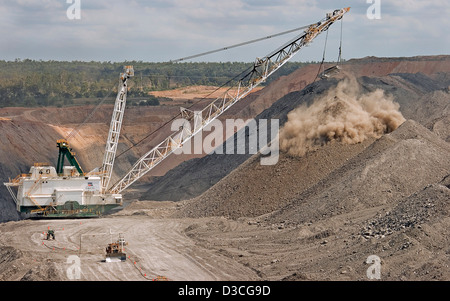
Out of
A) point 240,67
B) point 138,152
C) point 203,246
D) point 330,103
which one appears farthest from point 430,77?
point 240,67

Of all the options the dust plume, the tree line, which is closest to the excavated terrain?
the dust plume

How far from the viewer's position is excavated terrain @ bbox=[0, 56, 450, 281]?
1091 inches

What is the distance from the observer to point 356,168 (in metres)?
38.5

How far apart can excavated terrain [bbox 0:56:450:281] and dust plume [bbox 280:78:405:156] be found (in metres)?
0.58

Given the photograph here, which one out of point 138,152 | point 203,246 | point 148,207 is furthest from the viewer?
point 138,152

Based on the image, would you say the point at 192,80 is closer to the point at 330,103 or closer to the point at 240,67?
the point at 240,67

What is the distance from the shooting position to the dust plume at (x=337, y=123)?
43719 millimetres

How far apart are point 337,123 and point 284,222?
9136mm

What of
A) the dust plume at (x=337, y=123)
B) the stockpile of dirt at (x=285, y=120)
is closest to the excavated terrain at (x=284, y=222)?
the stockpile of dirt at (x=285, y=120)

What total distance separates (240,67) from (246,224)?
14246cm

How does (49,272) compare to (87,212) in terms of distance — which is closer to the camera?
(49,272)

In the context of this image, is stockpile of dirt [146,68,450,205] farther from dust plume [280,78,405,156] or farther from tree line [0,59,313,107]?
tree line [0,59,313,107]

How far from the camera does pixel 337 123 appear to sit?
43.8 meters

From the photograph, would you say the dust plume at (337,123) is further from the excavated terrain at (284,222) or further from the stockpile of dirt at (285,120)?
the stockpile of dirt at (285,120)
